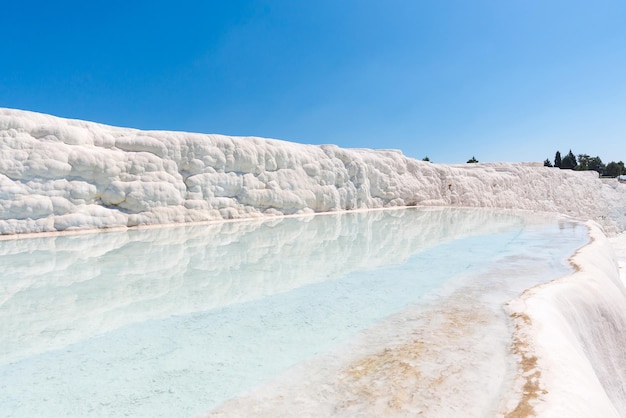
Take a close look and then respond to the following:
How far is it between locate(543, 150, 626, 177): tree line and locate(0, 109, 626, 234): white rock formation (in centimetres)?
3075

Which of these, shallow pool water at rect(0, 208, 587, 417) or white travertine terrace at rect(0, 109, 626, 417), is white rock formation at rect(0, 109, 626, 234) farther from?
shallow pool water at rect(0, 208, 587, 417)

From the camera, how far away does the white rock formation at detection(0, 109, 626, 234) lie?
25.3ft

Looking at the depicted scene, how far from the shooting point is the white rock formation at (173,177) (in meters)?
7.70

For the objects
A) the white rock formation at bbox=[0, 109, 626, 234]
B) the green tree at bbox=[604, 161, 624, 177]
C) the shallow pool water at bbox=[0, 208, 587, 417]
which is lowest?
the shallow pool water at bbox=[0, 208, 587, 417]

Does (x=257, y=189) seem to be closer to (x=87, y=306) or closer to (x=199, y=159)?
(x=199, y=159)

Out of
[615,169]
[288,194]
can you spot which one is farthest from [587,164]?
[288,194]

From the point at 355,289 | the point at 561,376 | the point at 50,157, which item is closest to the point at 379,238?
the point at 355,289

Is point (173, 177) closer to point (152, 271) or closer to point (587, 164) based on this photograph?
point (152, 271)

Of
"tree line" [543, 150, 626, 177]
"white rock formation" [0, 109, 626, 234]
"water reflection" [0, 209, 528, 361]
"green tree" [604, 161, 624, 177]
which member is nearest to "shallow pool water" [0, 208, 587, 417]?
"water reflection" [0, 209, 528, 361]

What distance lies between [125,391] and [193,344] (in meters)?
0.53

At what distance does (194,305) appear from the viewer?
3000 mm

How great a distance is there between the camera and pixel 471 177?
18906 mm

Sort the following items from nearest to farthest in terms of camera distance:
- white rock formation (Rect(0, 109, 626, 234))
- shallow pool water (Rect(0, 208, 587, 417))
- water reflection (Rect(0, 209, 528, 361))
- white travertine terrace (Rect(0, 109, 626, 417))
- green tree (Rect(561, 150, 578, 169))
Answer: shallow pool water (Rect(0, 208, 587, 417)), white travertine terrace (Rect(0, 109, 626, 417)), water reflection (Rect(0, 209, 528, 361)), white rock formation (Rect(0, 109, 626, 234)), green tree (Rect(561, 150, 578, 169))

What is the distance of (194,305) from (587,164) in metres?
55.1
